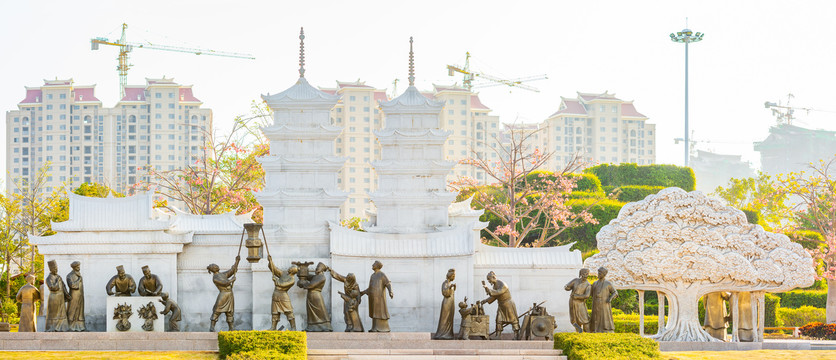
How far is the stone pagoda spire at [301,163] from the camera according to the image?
24.6 meters

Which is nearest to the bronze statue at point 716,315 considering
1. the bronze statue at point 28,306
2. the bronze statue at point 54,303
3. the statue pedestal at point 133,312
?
the statue pedestal at point 133,312

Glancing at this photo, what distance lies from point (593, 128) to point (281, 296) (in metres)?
73.1

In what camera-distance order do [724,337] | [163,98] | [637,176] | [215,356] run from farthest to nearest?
[163,98] < [637,176] < [724,337] < [215,356]

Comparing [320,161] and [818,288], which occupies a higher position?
[320,161]

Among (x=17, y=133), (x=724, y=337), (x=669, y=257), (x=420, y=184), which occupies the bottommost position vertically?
(x=724, y=337)

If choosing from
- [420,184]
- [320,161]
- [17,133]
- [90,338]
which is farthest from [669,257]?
[17,133]

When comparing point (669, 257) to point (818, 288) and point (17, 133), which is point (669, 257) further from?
point (17, 133)

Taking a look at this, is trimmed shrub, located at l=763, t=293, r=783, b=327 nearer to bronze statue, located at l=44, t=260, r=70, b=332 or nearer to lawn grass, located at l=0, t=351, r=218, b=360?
lawn grass, located at l=0, t=351, r=218, b=360

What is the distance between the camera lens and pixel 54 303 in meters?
21.3

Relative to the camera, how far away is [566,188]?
36.0 m

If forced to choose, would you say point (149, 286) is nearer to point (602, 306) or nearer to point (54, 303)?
point (54, 303)

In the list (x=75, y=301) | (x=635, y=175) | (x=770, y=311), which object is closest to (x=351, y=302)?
(x=75, y=301)

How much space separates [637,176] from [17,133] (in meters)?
53.8

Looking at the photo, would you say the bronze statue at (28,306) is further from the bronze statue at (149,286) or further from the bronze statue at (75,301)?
the bronze statue at (149,286)
